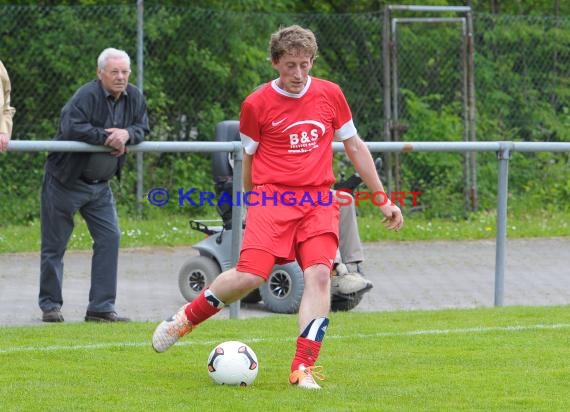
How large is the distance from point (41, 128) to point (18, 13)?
1376mm

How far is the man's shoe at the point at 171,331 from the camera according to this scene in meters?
7.32

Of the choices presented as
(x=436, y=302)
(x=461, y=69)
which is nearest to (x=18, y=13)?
(x=461, y=69)

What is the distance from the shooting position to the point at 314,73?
1728 centimetres

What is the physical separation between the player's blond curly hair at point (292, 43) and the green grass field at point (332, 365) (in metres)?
1.73

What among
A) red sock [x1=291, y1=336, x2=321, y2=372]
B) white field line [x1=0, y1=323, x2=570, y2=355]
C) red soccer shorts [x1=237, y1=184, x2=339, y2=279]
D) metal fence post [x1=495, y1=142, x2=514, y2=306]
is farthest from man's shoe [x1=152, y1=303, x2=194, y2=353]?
metal fence post [x1=495, y1=142, x2=514, y2=306]

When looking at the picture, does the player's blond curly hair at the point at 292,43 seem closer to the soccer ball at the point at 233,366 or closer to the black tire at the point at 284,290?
the soccer ball at the point at 233,366

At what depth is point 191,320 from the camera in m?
7.34

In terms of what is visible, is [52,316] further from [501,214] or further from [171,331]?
[501,214]

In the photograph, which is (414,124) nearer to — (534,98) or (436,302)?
(534,98)

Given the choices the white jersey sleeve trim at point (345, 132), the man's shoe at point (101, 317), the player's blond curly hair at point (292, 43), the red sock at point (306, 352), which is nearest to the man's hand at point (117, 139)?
the man's shoe at point (101, 317)

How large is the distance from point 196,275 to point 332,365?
3652 millimetres

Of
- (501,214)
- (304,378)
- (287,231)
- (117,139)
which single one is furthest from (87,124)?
(501,214)

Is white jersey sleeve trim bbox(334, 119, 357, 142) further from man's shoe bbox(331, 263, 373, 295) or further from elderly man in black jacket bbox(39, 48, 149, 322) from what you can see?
man's shoe bbox(331, 263, 373, 295)

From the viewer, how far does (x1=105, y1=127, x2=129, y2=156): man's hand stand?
939 cm
